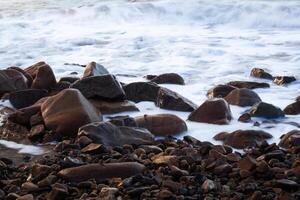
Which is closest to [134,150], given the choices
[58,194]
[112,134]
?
[112,134]

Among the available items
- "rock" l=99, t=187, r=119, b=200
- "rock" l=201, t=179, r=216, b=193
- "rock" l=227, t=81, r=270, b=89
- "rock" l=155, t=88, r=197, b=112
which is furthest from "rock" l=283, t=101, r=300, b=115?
"rock" l=99, t=187, r=119, b=200

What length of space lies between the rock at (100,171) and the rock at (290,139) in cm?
108

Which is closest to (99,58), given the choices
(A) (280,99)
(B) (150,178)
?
(A) (280,99)

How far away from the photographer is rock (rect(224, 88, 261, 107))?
Result: 465cm

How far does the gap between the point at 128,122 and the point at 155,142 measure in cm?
37

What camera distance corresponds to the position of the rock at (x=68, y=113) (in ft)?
12.9

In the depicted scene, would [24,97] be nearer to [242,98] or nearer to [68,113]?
[68,113]

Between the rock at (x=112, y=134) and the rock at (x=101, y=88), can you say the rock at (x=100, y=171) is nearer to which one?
the rock at (x=112, y=134)

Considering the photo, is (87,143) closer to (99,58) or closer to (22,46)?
(99,58)

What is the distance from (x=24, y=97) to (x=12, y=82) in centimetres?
52

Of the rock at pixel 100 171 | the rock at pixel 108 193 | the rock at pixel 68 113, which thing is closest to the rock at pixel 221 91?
the rock at pixel 68 113

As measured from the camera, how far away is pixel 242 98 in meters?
4.70

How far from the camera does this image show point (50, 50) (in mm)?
8664

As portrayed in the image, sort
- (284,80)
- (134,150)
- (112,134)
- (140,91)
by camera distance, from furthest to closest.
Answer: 1. (284,80)
2. (140,91)
3. (112,134)
4. (134,150)
